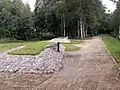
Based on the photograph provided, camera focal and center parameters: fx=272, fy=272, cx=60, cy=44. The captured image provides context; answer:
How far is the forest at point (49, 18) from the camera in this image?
4563 centimetres

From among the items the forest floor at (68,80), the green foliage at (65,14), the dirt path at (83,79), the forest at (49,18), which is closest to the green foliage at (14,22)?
the forest at (49,18)

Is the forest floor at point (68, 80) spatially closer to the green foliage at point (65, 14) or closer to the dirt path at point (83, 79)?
the dirt path at point (83, 79)

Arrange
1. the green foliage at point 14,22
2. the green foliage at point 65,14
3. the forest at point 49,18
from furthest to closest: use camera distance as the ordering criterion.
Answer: the green foliage at point 14,22 < the forest at point 49,18 < the green foliage at point 65,14

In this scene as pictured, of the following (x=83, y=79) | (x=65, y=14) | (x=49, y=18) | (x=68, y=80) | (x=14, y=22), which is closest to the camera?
(x=68, y=80)

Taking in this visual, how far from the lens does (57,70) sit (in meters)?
12.3

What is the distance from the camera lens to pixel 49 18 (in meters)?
54.8

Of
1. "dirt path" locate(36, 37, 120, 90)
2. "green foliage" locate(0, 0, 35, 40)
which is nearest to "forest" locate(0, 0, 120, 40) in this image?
"green foliage" locate(0, 0, 35, 40)

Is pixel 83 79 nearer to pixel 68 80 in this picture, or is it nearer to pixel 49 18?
pixel 68 80

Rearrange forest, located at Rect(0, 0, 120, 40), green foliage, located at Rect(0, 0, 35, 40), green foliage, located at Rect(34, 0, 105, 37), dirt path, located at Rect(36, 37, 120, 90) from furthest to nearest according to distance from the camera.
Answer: green foliage, located at Rect(0, 0, 35, 40) → forest, located at Rect(0, 0, 120, 40) → green foliage, located at Rect(34, 0, 105, 37) → dirt path, located at Rect(36, 37, 120, 90)

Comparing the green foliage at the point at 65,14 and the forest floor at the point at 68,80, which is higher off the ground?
the green foliage at the point at 65,14

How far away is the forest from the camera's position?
1797 inches

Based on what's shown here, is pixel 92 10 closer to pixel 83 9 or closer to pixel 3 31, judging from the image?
pixel 83 9

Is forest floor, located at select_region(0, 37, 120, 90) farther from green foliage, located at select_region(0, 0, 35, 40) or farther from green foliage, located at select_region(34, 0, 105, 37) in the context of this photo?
green foliage, located at select_region(0, 0, 35, 40)

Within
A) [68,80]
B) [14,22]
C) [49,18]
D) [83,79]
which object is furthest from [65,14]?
[68,80]
